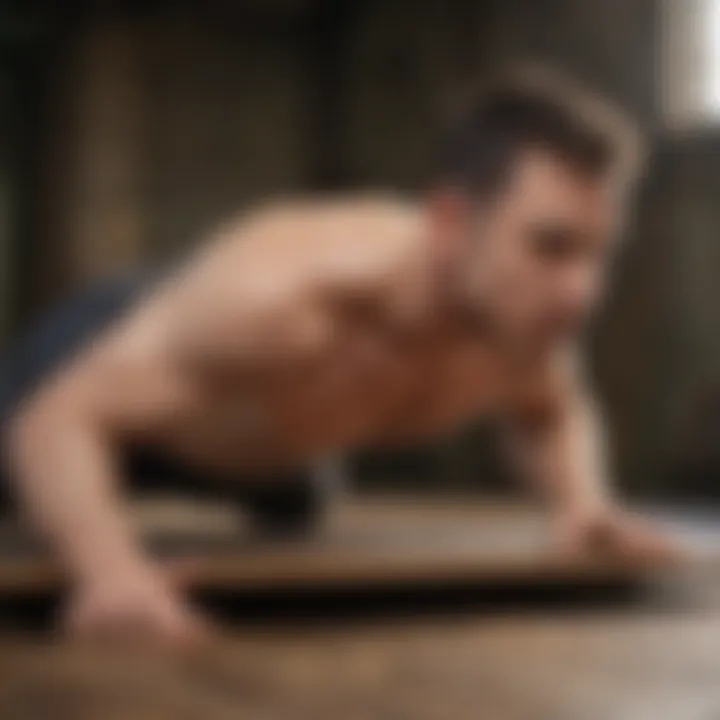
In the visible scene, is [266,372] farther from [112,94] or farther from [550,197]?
[112,94]

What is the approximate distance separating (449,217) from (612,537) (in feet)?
1.07

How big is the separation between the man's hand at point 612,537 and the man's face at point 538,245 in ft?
0.66

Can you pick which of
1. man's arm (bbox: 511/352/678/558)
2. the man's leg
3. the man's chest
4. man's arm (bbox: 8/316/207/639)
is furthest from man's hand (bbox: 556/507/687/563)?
man's arm (bbox: 8/316/207/639)

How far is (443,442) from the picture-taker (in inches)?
122

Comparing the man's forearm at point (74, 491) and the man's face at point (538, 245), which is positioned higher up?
the man's face at point (538, 245)

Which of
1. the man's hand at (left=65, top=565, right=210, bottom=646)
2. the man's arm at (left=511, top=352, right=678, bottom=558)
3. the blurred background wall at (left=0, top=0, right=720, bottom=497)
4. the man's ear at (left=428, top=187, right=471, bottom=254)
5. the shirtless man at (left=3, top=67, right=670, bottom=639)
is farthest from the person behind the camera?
the blurred background wall at (left=0, top=0, right=720, bottom=497)

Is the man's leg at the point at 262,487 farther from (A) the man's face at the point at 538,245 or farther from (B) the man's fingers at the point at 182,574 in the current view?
(A) the man's face at the point at 538,245

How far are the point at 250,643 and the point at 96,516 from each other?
0.54 feet

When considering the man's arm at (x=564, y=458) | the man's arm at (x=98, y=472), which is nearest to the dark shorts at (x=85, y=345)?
the man's arm at (x=98, y=472)

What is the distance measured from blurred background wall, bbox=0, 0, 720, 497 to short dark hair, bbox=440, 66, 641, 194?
1446 millimetres

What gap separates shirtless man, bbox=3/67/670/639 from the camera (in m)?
1.17

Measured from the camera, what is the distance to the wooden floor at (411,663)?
78 cm

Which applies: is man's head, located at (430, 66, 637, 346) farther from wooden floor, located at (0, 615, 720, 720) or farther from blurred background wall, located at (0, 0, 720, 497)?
blurred background wall, located at (0, 0, 720, 497)

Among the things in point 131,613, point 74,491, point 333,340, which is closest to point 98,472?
point 74,491
